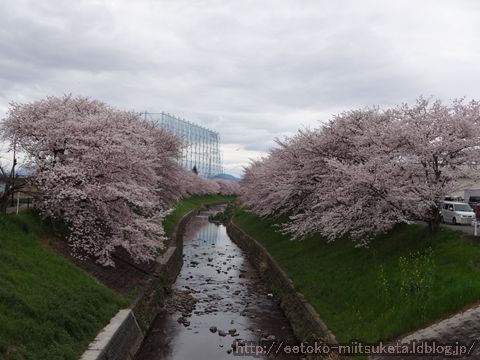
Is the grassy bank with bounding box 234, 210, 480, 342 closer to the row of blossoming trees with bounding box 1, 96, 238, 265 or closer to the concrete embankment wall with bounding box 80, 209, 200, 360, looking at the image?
the concrete embankment wall with bounding box 80, 209, 200, 360

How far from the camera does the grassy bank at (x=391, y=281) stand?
13.4 meters

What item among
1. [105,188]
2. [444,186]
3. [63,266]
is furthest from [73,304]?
[444,186]

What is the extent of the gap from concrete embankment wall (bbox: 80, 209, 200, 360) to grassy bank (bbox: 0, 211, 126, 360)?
0.34 meters

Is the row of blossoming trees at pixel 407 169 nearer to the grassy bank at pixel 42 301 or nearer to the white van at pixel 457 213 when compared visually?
the white van at pixel 457 213

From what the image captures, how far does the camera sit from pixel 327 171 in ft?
87.6

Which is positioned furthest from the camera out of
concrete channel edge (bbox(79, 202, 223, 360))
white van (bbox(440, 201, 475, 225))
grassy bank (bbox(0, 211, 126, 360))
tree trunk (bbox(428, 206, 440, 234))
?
white van (bbox(440, 201, 475, 225))

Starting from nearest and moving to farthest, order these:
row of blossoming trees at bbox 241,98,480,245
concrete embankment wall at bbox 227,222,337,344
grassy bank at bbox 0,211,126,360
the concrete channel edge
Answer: grassy bank at bbox 0,211,126,360
the concrete channel edge
concrete embankment wall at bbox 227,222,337,344
row of blossoming trees at bbox 241,98,480,245

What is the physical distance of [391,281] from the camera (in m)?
16.5

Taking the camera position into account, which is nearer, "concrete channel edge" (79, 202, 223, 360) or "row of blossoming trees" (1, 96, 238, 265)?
"concrete channel edge" (79, 202, 223, 360)

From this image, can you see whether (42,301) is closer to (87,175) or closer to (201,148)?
(87,175)

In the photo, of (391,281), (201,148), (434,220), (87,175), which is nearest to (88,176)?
(87,175)

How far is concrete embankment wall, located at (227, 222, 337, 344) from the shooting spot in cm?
1623

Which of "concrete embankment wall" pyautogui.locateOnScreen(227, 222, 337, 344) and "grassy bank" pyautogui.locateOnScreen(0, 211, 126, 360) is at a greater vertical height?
"grassy bank" pyautogui.locateOnScreen(0, 211, 126, 360)

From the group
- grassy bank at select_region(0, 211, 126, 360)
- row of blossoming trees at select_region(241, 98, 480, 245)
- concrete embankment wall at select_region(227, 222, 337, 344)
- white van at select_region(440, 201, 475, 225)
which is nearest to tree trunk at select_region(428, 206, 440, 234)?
row of blossoming trees at select_region(241, 98, 480, 245)
